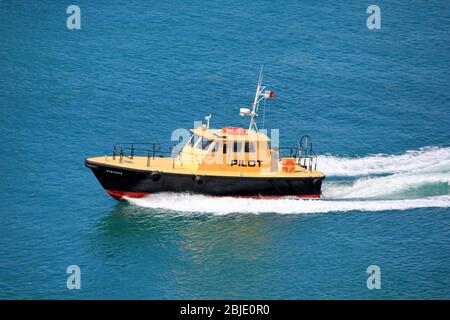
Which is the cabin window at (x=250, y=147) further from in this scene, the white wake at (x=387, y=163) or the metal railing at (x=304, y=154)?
the white wake at (x=387, y=163)

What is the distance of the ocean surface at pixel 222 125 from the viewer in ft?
138

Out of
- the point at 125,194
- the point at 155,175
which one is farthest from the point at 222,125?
the point at 125,194

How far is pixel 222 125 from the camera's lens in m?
57.6

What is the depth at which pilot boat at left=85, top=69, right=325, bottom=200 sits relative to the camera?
4744 cm

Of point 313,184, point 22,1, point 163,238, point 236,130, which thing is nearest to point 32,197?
point 163,238

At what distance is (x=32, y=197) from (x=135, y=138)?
918 centimetres

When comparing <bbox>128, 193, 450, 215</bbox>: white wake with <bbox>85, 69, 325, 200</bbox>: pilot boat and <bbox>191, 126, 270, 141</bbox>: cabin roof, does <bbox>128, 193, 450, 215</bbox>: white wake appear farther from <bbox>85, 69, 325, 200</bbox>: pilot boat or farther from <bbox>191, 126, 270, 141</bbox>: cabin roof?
<bbox>191, 126, 270, 141</bbox>: cabin roof

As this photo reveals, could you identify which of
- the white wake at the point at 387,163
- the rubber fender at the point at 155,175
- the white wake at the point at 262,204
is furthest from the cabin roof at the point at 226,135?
the white wake at the point at 387,163

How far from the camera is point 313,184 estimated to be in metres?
48.6

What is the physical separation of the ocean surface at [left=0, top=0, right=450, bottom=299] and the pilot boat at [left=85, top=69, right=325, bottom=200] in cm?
65

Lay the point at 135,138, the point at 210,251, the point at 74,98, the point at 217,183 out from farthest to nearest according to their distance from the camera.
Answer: the point at 74,98, the point at 135,138, the point at 217,183, the point at 210,251

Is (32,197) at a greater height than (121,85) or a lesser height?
lesser

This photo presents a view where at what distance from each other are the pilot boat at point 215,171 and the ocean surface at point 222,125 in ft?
2.14

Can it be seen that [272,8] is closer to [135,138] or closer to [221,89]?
[221,89]
